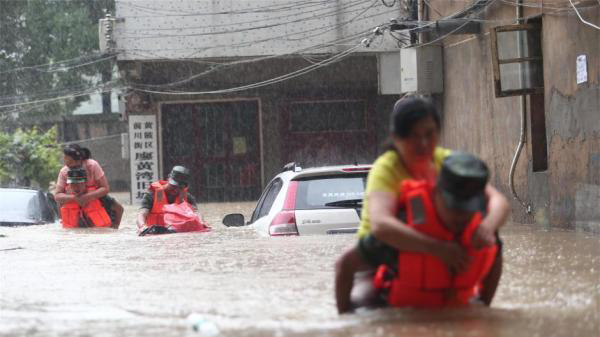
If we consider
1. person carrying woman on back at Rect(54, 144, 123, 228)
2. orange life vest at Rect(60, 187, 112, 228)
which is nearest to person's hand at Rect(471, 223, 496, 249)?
person carrying woman on back at Rect(54, 144, 123, 228)

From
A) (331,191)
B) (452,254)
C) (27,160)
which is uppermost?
(27,160)

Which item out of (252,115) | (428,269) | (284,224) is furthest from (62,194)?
(252,115)

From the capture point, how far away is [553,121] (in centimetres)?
1384

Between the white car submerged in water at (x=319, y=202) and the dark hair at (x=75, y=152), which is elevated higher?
the dark hair at (x=75, y=152)

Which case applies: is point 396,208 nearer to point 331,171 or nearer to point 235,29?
point 331,171

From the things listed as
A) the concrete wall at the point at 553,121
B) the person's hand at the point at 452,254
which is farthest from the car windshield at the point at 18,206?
the person's hand at the point at 452,254

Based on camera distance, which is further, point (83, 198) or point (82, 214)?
point (82, 214)

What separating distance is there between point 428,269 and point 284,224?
186 inches

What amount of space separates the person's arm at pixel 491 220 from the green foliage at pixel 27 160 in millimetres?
24222

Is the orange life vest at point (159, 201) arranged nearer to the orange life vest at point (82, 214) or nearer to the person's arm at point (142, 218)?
the person's arm at point (142, 218)

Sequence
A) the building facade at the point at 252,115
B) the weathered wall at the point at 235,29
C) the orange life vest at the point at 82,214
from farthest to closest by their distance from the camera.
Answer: the building facade at the point at 252,115
the weathered wall at the point at 235,29
the orange life vest at the point at 82,214

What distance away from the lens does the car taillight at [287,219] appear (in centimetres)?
1003

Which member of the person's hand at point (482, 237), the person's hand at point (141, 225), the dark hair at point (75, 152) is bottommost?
the person's hand at point (141, 225)

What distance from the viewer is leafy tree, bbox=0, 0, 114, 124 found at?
1813 inches
